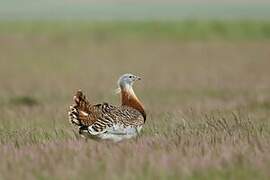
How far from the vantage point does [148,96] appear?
2022 cm

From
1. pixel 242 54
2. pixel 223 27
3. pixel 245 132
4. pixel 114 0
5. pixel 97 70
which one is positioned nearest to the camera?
pixel 245 132

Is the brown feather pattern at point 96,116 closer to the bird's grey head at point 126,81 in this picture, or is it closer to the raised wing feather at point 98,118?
the raised wing feather at point 98,118

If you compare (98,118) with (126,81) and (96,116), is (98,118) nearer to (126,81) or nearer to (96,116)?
(96,116)

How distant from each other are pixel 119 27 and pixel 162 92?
87.5 ft

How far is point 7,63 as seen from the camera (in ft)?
98.2

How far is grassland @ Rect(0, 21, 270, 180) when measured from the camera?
704cm

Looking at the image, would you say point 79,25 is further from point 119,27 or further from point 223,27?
point 223,27

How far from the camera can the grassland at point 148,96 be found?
7.04 m

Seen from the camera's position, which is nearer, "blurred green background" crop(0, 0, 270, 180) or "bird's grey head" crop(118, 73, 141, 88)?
"blurred green background" crop(0, 0, 270, 180)

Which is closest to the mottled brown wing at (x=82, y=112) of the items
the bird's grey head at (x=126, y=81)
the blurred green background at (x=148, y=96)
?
the blurred green background at (x=148, y=96)

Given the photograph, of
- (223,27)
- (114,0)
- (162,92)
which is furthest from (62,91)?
(114,0)

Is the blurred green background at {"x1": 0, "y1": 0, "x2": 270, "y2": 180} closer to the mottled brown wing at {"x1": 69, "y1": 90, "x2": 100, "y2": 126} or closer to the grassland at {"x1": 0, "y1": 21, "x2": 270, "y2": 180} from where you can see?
the grassland at {"x1": 0, "y1": 21, "x2": 270, "y2": 180}

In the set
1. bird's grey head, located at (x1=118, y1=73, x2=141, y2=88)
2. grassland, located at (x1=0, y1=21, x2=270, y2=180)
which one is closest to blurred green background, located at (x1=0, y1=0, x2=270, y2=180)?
grassland, located at (x1=0, y1=21, x2=270, y2=180)

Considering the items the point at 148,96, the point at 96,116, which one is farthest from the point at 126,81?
the point at 148,96
